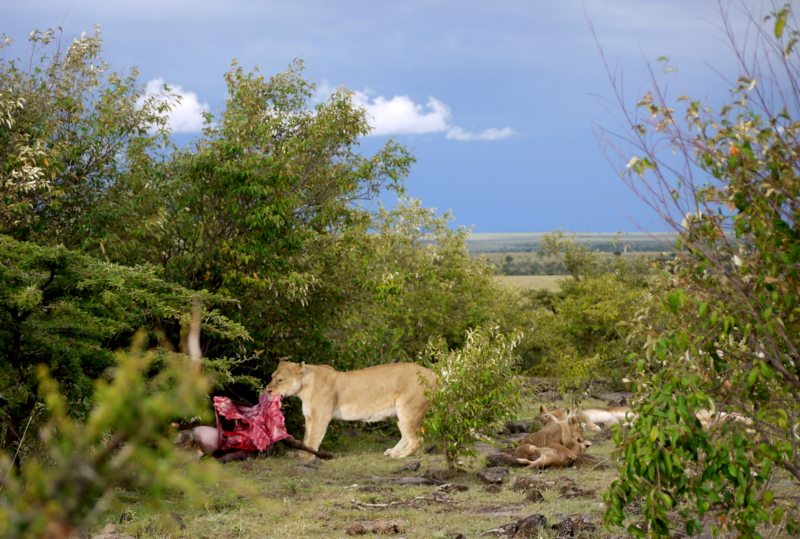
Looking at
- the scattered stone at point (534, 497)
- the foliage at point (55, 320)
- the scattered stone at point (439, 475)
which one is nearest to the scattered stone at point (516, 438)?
the scattered stone at point (439, 475)

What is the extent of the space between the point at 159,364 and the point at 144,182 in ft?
16.5

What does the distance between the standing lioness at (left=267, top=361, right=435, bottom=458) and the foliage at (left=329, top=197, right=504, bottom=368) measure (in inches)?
61.2

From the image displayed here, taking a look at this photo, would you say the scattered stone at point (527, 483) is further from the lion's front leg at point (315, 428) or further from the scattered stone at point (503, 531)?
the lion's front leg at point (315, 428)

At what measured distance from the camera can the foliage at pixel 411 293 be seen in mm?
15102

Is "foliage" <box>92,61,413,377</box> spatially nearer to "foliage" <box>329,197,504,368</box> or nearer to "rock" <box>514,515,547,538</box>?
"foliage" <box>329,197,504,368</box>

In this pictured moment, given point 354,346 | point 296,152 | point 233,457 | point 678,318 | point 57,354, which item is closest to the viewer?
point 678,318

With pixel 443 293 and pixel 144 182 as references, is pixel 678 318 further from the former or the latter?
pixel 443 293

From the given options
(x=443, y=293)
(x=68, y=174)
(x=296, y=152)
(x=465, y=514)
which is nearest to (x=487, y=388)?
(x=465, y=514)

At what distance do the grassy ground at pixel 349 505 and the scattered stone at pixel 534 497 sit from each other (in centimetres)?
8

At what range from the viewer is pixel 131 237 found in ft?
39.7

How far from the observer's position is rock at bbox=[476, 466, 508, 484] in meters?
9.95

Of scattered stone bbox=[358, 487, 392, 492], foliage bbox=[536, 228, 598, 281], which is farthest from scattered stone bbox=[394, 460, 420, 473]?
foliage bbox=[536, 228, 598, 281]

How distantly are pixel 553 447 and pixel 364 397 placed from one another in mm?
3336

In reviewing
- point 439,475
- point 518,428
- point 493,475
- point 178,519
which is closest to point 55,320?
point 178,519
